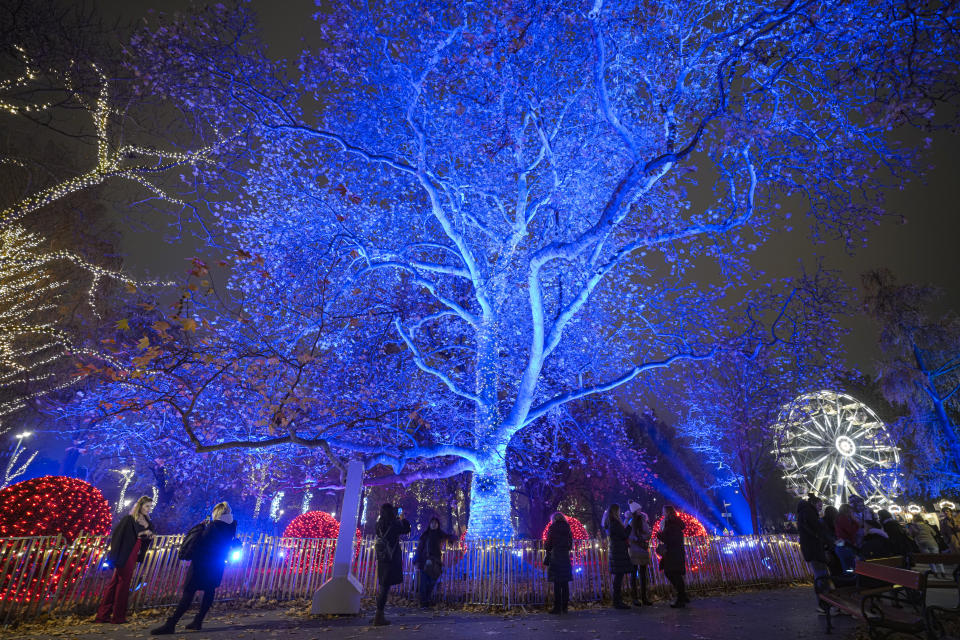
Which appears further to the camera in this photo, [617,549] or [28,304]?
[28,304]

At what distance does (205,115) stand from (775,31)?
43.5 ft

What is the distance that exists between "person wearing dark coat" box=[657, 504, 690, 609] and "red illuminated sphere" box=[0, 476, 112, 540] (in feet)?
38.2

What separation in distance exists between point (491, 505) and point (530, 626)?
4.94 metres

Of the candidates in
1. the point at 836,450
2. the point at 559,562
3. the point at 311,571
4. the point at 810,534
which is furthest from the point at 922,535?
the point at 836,450

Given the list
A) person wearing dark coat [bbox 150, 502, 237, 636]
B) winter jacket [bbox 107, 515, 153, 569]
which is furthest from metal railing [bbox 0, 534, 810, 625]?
person wearing dark coat [bbox 150, 502, 237, 636]

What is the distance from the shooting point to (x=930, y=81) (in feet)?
18.5

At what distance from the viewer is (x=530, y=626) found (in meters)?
7.68

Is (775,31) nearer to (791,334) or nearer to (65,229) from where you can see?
(791,334)

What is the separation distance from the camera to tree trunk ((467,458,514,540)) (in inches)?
488

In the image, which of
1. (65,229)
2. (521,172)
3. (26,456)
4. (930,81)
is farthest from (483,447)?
(26,456)

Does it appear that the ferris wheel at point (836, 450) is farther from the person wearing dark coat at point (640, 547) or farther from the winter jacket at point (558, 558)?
the winter jacket at point (558, 558)

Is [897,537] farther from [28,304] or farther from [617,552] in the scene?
[28,304]

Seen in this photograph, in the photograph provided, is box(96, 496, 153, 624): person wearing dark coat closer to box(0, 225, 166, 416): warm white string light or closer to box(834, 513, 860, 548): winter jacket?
box(0, 225, 166, 416): warm white string light

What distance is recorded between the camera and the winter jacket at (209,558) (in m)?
7.55
